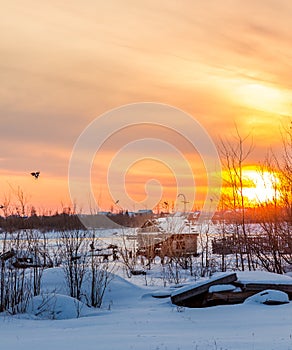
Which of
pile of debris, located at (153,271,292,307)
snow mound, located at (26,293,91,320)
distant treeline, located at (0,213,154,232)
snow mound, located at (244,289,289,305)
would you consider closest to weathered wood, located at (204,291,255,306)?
pile of debris, located at (153,271,292,307)

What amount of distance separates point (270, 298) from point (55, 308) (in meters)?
4.22

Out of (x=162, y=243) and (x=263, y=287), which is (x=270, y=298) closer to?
(x=263, y=287)

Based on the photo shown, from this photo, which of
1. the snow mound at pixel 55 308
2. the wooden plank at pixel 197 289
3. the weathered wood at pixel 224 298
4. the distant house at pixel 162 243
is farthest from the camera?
the distant house at pixel 162 243

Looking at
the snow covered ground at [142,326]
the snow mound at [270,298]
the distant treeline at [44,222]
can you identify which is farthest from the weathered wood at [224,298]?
the distant treeline at [44,222]

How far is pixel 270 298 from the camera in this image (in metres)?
10.4

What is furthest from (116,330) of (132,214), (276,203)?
(132,214)

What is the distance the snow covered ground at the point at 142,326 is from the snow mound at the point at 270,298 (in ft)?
0.30

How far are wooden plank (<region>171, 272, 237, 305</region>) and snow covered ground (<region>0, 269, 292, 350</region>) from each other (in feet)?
0.68

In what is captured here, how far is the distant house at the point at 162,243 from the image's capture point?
60.5 feet

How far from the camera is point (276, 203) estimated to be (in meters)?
15.4

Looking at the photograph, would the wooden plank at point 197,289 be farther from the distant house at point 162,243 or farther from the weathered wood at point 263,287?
the distant house at point 162,243

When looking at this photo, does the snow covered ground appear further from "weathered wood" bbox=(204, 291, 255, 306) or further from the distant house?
the distant house

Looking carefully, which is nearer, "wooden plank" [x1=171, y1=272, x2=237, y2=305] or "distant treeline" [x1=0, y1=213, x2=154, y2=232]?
"distant treeline" [x1=0, y1=213, x2=154, y2=232]

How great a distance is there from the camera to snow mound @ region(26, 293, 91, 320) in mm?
10250
